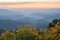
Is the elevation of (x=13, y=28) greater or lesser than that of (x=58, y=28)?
greater

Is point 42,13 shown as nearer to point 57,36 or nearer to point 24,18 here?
point 24,18

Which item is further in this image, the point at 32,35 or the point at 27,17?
the point at 27,17

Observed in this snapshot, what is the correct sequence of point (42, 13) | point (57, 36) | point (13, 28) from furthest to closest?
point (42, 13)
point (13, 28)
point (57, 36)

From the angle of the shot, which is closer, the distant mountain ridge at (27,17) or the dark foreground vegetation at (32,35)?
the dark foreground vegetation at (32,35)

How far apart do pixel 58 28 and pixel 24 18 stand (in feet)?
4.08

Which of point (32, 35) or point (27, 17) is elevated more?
point (27, 17)

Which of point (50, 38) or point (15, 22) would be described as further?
point (15, 22)

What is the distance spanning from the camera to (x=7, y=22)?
14.8 ft

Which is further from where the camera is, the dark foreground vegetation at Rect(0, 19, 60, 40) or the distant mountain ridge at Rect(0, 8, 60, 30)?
the distant mountain ridge at Rect(0, 8, 60, 30)

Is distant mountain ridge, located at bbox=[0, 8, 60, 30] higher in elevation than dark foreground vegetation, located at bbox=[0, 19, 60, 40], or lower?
higher

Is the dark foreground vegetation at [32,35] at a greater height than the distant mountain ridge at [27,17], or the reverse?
the distant mountain ridge at [27,17]

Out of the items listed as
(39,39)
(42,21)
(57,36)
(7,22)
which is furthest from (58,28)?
(7,22)

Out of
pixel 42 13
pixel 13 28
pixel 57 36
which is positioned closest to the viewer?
pixel 57 36

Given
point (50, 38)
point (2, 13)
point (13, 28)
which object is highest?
point (2, 13)
